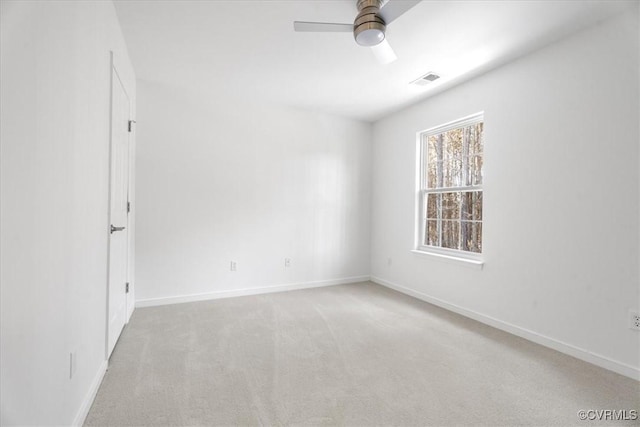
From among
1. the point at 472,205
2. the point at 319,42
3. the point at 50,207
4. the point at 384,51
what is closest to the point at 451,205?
the point at 472,205

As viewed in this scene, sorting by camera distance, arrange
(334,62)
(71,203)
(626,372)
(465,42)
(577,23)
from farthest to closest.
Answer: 1. (334,62)
2. (465,42)
3. (577,23)
4. (626,372)
5. (71,203)

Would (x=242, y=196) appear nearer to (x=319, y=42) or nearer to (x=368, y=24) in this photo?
(x=319, y=42)

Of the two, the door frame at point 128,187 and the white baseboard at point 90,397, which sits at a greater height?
the door frame at point 128,187

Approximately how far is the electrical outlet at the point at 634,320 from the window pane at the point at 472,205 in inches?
55.0

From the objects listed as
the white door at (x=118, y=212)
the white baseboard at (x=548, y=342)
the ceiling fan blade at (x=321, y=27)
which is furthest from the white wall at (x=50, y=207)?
the white baseboard at (x=548, y=342)

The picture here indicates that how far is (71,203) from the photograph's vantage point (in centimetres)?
146

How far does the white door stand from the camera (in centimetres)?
226

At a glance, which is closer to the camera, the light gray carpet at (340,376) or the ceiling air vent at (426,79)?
the light gray carpet at (340,376)

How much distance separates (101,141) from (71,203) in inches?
27.4

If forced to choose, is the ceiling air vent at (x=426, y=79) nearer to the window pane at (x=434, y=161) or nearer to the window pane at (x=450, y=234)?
the window pane at (x=434, y=161)

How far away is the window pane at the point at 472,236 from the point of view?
330 centimetres

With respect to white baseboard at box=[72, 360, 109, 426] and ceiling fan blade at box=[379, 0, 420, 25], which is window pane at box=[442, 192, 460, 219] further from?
white baseboard at box=[72, 360, 109, 426]

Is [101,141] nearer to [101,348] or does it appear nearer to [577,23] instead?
[101,348]

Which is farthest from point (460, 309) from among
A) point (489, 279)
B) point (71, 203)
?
point (71, 203)
